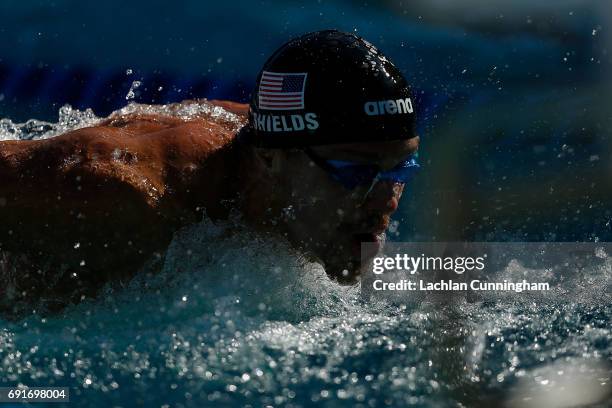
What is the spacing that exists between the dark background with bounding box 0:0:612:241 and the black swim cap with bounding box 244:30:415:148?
181 centimetres

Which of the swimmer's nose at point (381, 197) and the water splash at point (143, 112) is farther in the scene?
the water splash at point (143, 112)

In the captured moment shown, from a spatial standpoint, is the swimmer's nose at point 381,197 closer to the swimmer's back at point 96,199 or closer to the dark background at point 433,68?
the swimmer's back at point 96,199

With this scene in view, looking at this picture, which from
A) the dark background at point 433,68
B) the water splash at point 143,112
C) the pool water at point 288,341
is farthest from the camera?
the dark background at point 433,68

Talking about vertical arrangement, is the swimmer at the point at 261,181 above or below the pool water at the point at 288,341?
above

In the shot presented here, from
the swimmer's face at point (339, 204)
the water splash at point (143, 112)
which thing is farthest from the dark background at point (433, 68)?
the swimmer's face at point (339, 204)

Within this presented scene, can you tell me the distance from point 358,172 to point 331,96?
0.21 meters

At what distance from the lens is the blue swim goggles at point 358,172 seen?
6.99 feet

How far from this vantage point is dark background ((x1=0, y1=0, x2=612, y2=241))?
4.08 m

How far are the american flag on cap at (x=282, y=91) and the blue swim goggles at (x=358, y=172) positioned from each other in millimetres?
139

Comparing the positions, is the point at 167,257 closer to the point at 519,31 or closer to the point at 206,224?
the point at 206,224

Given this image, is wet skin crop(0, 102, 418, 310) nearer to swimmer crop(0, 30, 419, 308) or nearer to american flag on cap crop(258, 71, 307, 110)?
swimmer crop(0, 30, 419, 308)

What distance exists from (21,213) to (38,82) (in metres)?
2.52

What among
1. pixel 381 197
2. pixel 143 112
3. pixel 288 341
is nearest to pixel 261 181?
pixel 381 197

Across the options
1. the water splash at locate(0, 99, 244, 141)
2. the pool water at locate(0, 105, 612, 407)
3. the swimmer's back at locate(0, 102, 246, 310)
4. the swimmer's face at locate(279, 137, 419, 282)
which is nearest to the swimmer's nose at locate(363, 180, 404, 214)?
the swimmer's face at locate(279, 137, 419, 282)
